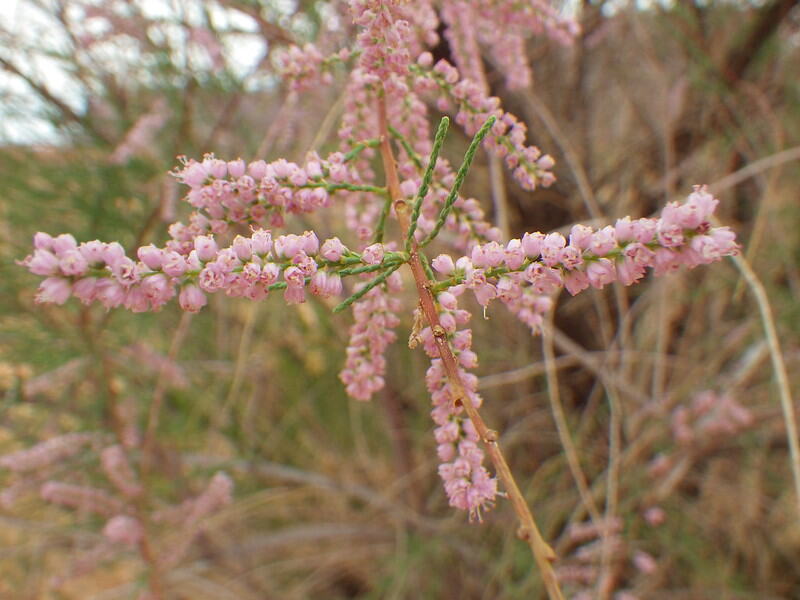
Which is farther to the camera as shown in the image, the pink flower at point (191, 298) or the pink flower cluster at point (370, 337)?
the pink flower cluster at point (370, 337)

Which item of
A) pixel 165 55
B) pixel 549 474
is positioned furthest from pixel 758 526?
pixel 165 55

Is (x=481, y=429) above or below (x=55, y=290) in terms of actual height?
below

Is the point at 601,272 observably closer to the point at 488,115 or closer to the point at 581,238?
the point at 581,238

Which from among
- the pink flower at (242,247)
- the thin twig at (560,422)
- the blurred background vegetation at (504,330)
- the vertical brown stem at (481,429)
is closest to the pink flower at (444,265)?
the vertical brown stem at (481,429)

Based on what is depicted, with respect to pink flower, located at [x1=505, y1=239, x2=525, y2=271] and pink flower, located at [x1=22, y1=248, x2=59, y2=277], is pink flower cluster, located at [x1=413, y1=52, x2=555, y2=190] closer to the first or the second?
pink flower, located at [x1=505, y1=239, x2=525, y2=271]

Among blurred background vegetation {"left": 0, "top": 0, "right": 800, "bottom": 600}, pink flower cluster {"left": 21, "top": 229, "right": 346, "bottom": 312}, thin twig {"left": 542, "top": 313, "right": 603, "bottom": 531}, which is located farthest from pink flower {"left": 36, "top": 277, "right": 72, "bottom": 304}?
blurred background vegetation {"left": 0, "top": 0, "right": 800, "bottom": 600}

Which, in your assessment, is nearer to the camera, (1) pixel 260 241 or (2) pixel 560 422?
(1) pixel 260 241

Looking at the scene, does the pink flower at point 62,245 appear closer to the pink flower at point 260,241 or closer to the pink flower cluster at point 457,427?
the pink flower at point 260,241

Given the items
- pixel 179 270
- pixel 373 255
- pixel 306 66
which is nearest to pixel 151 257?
pixel 179 270
